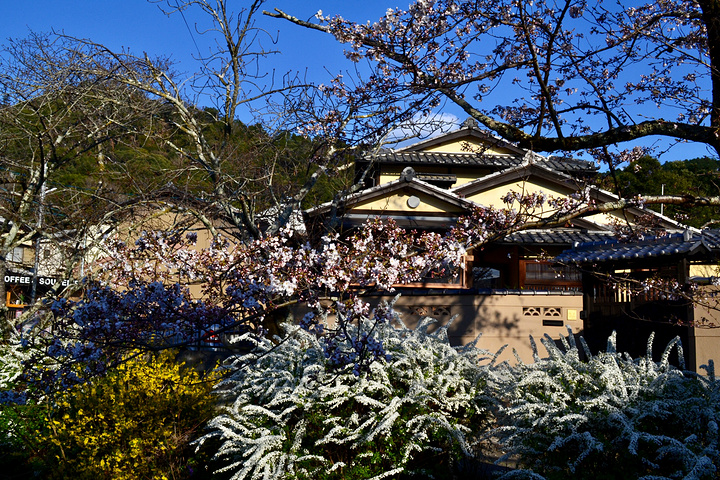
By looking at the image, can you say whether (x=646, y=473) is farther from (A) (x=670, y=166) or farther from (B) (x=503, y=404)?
(A) (x=670, y=166)

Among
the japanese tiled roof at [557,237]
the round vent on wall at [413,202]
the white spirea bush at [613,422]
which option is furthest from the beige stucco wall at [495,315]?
the round vent on wall at [413,202]

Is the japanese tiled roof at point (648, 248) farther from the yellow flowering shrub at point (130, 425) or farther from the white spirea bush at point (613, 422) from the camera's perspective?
the yellow flowering shrub at point (130, 425)

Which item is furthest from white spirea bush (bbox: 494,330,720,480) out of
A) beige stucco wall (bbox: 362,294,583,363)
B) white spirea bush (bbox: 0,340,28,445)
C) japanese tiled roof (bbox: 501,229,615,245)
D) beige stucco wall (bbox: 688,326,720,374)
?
japanese tiled roof (bbox: 501,229,615,245)

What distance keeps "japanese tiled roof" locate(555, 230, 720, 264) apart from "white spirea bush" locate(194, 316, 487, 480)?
17.8ft

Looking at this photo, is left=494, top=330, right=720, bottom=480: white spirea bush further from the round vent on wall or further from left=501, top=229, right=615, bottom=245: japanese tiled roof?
the round vent on wall

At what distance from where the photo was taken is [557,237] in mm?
16219

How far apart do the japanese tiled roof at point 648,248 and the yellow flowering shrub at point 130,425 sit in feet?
24.2

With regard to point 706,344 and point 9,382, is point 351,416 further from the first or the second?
point 706,344

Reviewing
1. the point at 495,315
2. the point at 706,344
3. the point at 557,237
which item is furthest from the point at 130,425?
the point at 557,237

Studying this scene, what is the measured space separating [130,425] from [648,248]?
10291 mm

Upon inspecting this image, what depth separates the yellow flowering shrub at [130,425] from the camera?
17.7 ft

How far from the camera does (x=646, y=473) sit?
4301 mm

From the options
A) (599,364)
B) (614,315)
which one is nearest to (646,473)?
(599,364)

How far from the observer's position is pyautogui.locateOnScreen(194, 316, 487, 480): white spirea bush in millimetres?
4812
